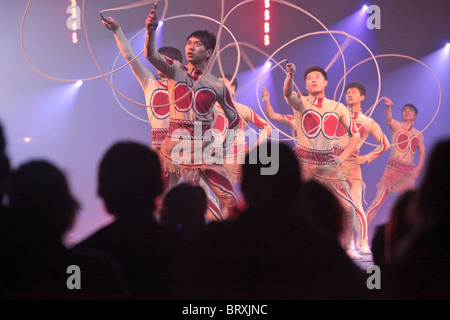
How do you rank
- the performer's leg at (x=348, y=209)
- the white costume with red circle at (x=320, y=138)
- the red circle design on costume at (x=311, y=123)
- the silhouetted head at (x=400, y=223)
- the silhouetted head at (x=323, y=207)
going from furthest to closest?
1. the red circle design on costume at (x=311, y=123)
2. the white costume with red circle at (x=320, y=138)
3. the performer's leg at (x=348, y=209)
4. the silhouetted head at (x=323, y=207)
5. the silhouetted head at (x=400, y=223)

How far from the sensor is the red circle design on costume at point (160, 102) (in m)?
4.72

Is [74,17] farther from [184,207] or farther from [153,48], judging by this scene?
[184,207]

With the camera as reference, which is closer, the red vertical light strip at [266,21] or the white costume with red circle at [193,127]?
the white costume with red circle at [193,127]

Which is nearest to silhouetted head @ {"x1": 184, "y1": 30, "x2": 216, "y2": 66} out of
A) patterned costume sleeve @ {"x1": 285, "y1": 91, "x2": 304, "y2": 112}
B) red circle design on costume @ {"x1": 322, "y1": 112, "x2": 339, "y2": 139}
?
patterned costume sleeve @ {"x1": 285, "y1": 91, "x2": 304, "y2": 112}

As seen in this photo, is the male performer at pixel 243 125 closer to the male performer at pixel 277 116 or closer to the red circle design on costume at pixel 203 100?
the male performer at pixel 277 116

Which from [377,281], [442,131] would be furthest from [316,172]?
[377,281]

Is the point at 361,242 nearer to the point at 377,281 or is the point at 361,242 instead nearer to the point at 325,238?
the point at 377,281

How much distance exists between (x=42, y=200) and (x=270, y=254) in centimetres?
101

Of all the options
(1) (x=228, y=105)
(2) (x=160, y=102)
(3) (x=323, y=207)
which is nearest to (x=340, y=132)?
(1) (x=228, y=105)

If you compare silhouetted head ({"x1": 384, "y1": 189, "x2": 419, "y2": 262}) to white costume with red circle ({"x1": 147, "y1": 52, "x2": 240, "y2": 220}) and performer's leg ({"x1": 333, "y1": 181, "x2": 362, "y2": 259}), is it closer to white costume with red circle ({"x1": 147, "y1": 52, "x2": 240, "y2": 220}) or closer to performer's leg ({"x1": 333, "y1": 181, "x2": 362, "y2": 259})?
white costume with red circle ({"x1": 147, "y1": 52, "x2": 240, "y2": 220})

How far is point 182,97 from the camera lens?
4.40 m

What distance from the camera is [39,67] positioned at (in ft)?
17.1

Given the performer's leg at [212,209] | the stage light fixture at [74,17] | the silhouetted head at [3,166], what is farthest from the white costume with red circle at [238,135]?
the silhouetted head at [3,166]
